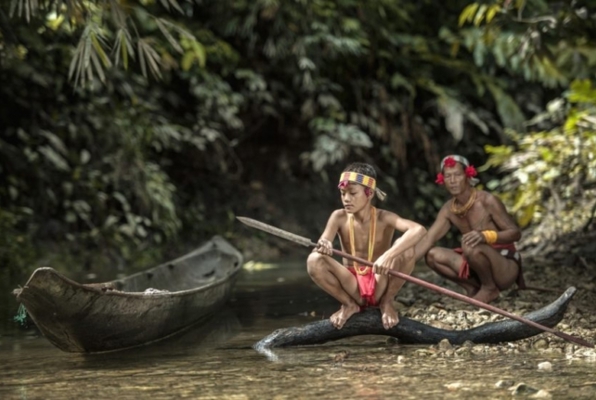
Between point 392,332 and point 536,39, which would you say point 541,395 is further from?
point 536,39

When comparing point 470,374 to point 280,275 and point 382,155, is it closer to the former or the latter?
point 280,275

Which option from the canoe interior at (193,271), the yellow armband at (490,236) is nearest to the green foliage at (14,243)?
the canoe interior at (193,271)

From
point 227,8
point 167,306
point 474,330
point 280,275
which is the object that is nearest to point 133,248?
point 280,275

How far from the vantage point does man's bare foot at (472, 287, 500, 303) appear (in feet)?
21.5

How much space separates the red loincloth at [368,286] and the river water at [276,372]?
0.28 m

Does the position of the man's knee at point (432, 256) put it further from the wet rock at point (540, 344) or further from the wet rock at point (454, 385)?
the wet rock at point (454, 385)

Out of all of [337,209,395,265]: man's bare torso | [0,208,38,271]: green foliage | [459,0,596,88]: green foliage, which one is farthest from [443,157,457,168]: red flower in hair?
[0,208,38,271]: green foliage

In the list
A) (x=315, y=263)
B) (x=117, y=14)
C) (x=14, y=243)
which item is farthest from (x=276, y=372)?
(x=14, y=243)

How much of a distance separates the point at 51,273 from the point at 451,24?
491 inches

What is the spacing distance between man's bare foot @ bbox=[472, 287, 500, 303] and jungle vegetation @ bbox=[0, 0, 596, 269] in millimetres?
3153

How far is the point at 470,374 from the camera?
429 centimetres

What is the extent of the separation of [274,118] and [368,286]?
10013 millimetres

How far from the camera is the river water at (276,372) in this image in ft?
12.9

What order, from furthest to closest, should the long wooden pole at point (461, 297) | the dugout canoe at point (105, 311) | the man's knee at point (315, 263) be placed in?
the man's knee at point (315, 263) < the long wooden pole at point (461, 297) < the dugout canoe at point (105, 311)
